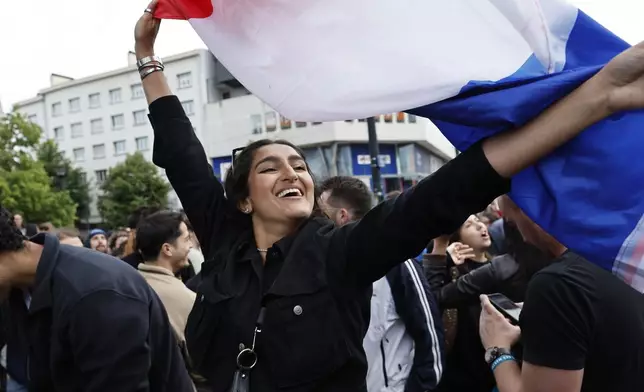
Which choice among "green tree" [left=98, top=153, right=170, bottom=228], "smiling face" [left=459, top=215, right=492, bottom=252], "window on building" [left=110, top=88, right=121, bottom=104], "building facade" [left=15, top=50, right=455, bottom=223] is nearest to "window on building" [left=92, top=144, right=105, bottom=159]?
"building facade" [left=15, top=50, right=455, bottom=223]

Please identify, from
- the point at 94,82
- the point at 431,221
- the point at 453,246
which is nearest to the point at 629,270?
the point at 431,221

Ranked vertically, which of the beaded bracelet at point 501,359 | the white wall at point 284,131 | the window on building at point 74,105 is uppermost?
the window on building at point 74,105

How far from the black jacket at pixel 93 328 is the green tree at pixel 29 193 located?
28673 millimetres

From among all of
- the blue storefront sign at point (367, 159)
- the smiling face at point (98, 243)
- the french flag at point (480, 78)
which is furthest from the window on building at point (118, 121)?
the french flag at point (480, 78)

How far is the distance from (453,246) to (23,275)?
2.56m

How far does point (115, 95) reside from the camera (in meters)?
46.1

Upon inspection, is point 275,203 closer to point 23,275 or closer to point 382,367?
point 23,275

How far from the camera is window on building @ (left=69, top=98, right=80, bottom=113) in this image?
48.3 metres

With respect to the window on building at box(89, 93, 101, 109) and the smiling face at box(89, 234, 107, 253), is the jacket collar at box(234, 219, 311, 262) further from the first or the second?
the window on building at box(89, 93, 101, 109)

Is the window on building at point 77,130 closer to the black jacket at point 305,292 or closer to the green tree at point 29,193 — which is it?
the green tree at point 29,193

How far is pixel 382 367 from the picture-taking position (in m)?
2.71

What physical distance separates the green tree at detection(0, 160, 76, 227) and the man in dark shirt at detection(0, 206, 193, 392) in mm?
28457

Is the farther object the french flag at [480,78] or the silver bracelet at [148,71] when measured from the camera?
the silver bracelet at [148,71]

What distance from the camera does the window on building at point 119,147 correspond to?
46125 millimetres
